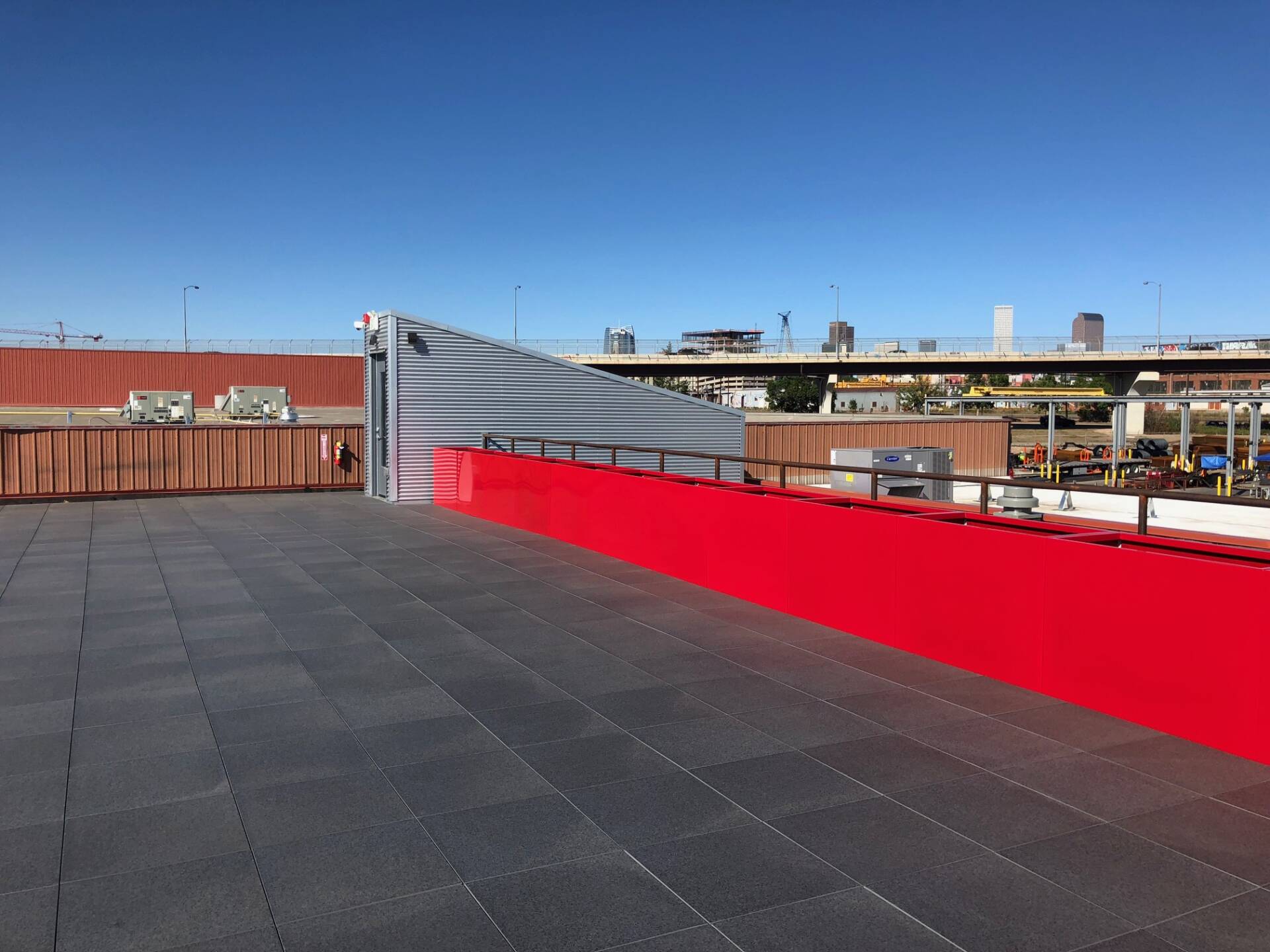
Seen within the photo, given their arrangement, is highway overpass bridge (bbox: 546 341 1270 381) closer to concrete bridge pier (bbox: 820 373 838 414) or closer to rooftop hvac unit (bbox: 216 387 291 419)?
concrete bridge pier (bbox: 820 373 838 414)

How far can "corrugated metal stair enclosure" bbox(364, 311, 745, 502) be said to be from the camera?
19328 mm

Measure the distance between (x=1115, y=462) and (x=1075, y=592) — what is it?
3009 centimetres

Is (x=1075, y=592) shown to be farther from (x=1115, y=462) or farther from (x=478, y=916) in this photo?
(x=1115, y=462)

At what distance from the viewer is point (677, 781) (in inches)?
206

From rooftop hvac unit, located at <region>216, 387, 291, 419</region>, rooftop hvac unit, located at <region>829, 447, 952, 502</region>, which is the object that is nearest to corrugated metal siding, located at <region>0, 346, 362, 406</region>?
rooftop hvac unit, located at <region>216, 387, 291, 419</region>

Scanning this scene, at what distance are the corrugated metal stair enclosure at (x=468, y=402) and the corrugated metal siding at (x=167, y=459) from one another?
1490 millimetres

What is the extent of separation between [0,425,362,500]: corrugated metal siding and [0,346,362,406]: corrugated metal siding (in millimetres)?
47205

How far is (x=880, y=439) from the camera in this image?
42031mm

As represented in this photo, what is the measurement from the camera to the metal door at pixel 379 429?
1978cm

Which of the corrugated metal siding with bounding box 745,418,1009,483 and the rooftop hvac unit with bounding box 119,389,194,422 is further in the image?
the rooftop hvac unit with bounding box 119,389,194,422

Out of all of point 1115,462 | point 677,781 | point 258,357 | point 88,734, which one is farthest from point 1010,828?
point 258,357

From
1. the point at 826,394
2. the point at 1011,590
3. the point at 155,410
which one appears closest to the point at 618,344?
the point at 826,394

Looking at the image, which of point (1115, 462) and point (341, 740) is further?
point (1115, 462)

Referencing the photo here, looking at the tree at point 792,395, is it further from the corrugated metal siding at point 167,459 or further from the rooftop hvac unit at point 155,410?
the corrugated metal siding at point 167,459
